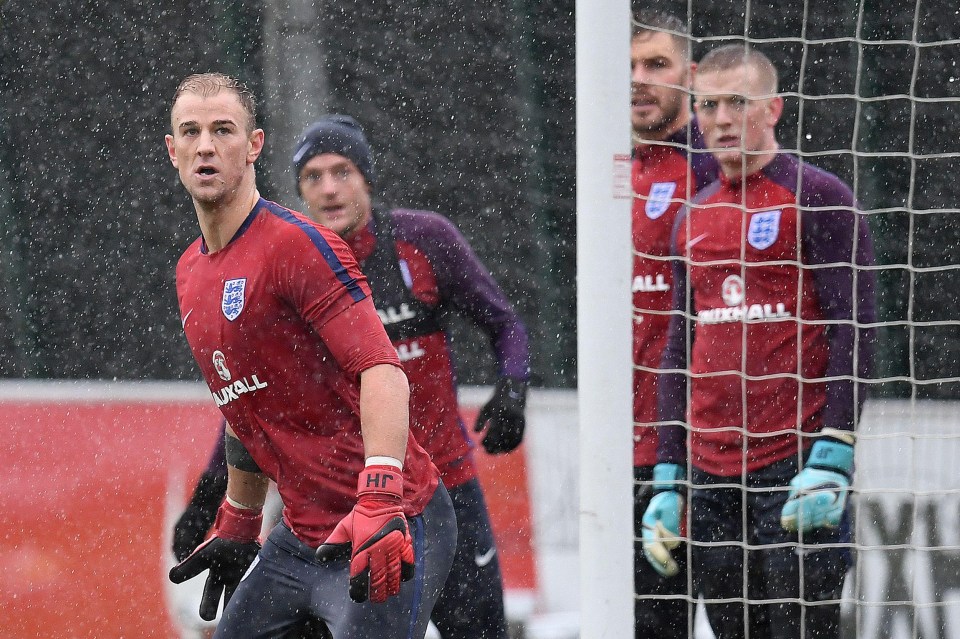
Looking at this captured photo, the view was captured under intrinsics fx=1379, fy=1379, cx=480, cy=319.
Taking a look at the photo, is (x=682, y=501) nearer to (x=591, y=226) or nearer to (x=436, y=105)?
(x=591, y=226)

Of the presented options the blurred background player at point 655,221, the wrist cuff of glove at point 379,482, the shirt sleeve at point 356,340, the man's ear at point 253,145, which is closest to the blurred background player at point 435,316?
the blurred background player at point 655,221

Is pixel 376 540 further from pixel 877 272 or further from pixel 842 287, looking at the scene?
pixel 877 272

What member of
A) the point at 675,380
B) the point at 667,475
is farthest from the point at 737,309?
the point at 667,475

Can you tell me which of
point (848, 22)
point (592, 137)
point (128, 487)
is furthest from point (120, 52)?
point (592, 137)

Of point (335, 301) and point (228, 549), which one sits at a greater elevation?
point (335, 301)

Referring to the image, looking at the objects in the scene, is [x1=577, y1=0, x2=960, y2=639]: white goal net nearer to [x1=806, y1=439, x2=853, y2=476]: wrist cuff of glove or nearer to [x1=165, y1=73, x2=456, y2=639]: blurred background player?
[x1=806, y1=439, x2=853, y2=476]: wrist cuff of glove

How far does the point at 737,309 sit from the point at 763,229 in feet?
0.94

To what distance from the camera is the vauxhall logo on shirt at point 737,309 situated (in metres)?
4.58

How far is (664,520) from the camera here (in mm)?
4602

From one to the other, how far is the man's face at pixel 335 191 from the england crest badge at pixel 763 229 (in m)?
1.34

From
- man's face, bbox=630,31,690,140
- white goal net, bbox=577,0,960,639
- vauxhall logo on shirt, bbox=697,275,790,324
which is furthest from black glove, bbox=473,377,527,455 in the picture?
→ man's face, bbox=630,31,690,140

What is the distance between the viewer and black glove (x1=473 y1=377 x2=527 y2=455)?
196 inches

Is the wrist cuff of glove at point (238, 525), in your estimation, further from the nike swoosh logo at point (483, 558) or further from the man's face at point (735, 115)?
the man's face at point (735, 115)

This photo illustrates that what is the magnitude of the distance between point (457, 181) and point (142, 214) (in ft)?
6.06
